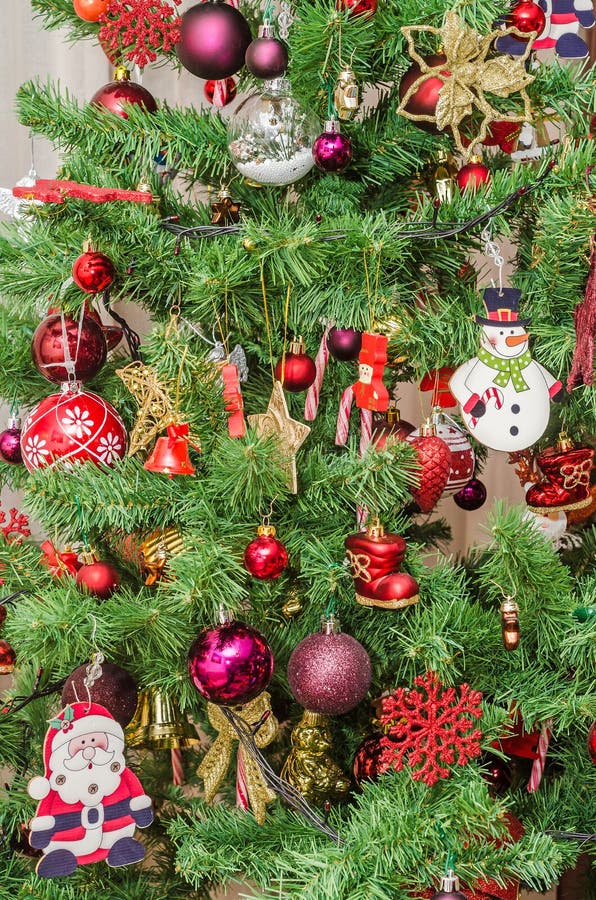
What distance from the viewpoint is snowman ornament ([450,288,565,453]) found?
3.04 feet

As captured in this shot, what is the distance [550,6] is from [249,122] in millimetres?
393

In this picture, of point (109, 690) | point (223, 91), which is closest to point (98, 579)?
point (109, 690)

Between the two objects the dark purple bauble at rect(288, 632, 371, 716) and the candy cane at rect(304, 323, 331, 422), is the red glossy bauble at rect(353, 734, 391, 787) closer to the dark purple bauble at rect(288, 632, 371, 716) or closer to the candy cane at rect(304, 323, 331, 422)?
the dark purple bauble at rect(288, 632, 371, 716)

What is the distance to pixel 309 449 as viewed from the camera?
3.48 ft

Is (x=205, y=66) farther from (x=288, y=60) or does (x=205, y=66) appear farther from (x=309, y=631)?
(x=309, y=631)

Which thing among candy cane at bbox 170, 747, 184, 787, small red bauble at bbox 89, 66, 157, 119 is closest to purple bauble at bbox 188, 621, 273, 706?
candy cane at bbox 170, 747, 184, 787

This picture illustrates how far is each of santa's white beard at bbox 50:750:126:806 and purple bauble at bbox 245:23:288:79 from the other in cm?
64

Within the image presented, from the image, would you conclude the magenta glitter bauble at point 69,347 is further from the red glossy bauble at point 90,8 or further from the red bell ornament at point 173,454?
the red glossy bauble at point 90,8

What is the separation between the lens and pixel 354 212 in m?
0.98

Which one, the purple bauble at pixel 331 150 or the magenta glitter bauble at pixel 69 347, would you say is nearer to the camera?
the purple bauble at pixel 331 150

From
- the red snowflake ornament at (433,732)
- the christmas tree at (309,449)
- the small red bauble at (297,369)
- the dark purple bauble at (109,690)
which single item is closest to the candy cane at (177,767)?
the christmas tree at (309,449)

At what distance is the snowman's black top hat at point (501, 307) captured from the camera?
3.03 ft

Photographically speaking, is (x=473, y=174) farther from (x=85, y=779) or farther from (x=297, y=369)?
(x=85, y=779)

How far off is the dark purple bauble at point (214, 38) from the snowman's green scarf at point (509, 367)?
37cm
